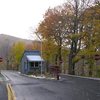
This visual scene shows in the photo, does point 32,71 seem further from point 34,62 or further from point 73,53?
point 73,53

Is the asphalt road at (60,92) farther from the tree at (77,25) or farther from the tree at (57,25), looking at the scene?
the tree at (57,25)

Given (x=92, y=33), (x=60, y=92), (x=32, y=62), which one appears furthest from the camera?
(x=32, y=62)

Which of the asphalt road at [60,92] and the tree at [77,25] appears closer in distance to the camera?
the asphalt road at [60,92]

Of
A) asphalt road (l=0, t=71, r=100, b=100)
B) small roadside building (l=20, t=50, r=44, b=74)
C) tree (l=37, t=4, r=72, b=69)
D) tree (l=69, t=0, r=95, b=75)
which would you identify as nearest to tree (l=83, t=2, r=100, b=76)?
tree (l=69, t=0, r=95, b=75)

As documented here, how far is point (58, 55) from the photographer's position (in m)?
81.4

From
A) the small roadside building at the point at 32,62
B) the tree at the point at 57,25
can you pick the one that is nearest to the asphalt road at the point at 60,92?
the tree at the point at 57,25

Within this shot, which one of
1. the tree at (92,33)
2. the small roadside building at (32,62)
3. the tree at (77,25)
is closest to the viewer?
the tree at (92,33)

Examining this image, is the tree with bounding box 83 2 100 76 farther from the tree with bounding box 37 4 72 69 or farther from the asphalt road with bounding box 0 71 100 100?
the asphalt road with bounding box 0 71 100 100

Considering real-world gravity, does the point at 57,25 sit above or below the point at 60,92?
above

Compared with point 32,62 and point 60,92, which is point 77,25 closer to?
Result: point 32,62

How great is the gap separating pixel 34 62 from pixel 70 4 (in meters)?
23.4

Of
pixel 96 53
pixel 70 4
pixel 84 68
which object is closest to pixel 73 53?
pixel 84 68

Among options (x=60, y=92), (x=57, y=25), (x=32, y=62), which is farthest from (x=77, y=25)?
(x=60, y=92)

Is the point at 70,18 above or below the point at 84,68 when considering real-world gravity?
above
